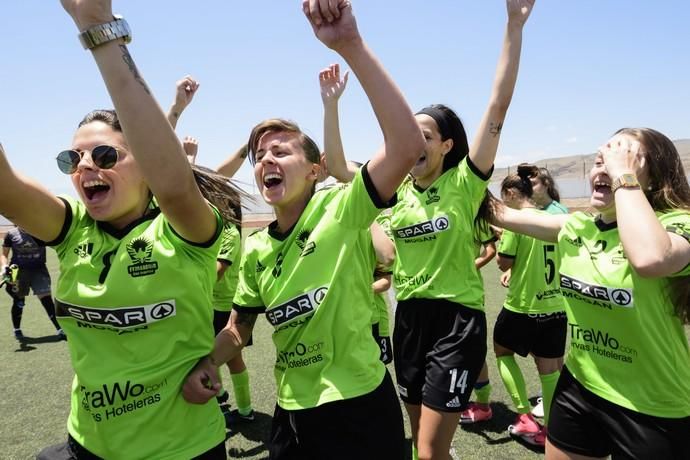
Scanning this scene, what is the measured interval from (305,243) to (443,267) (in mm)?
1381

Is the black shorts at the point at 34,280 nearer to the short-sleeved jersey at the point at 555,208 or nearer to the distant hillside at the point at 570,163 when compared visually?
the short-sleeved jersey at the point at 555,208

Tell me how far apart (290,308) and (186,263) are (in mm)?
565

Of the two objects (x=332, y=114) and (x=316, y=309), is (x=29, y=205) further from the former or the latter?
(x=332, y=114)

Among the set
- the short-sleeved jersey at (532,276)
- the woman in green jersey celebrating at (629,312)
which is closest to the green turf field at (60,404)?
the short-sleeved jersey at (532,276)

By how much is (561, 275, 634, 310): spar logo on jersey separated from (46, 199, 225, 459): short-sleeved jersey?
184 centimetres

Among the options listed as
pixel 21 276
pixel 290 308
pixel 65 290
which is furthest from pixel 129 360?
pixel 21 276

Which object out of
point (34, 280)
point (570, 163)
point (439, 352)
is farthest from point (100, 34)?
point (570, 163)

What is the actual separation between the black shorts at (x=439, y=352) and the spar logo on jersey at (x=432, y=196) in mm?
719

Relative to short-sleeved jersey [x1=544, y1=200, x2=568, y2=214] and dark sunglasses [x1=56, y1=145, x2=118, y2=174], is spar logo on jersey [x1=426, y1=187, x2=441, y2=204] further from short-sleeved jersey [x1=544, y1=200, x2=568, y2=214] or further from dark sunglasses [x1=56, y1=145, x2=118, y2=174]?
Result: dark sunglasses [x1=56, y1=145, x2=118, y2=174]

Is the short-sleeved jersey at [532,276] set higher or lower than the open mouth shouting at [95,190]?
lower

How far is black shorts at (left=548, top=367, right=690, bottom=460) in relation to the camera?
2.17 m

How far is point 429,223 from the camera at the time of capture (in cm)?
340

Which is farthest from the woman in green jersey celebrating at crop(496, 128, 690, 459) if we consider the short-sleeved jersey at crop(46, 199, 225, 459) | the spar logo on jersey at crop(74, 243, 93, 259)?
the spar logo on jersey at crop(74, 243, 93, 259)

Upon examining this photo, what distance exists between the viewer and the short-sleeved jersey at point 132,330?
179cm
